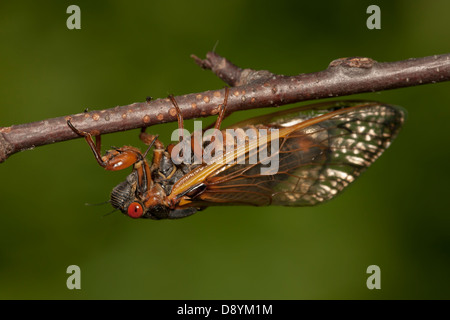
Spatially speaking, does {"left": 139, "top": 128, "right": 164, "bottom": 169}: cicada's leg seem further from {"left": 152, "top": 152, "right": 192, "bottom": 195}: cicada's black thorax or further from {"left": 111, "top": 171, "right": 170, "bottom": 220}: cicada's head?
{"left": 111, "top": 171, "right": 170, "bottom": 220}: cicada's head

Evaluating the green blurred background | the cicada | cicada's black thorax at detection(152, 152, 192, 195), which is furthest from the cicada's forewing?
the green blurred background

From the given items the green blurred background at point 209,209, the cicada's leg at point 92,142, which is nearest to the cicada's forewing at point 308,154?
the cicada's leg at point 92,142

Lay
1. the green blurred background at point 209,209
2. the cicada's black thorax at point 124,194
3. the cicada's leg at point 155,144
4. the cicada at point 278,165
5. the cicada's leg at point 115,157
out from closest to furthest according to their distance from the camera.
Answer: the cicada's leg at point 115,157, the cicada at point 278,165, the cicada's leg at point 155,144, the cicada's black thorax at point 124,194, the green blurred background at point 209,209

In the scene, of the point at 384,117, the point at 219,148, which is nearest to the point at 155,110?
the point at 219,148

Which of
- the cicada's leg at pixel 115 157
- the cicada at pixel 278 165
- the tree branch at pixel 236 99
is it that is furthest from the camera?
the cicada at pixel 278 165

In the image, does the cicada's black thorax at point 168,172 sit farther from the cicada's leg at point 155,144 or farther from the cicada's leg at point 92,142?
the cicada's leg at point 92,142

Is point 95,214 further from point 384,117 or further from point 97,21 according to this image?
point 384,117
